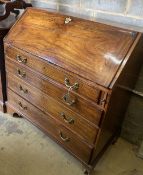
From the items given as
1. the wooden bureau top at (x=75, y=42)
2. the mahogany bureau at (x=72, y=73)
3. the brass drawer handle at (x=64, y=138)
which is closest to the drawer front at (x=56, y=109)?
the mahogany bureau at (x=72, y=73)

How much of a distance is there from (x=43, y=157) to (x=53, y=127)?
0.28 m

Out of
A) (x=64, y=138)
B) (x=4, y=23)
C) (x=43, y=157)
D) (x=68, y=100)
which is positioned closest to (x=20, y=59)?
(x=4, y=23)

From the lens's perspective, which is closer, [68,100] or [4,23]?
[68,100]

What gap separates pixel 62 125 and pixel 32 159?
412mm

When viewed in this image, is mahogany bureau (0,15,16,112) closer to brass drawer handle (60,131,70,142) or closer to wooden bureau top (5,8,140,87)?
wooden bureau top (5,8,140,87)

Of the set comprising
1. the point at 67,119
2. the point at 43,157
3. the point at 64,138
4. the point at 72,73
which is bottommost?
the point at 43,157

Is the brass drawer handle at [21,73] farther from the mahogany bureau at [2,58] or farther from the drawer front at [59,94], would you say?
the mahogany bureau at [2,58]

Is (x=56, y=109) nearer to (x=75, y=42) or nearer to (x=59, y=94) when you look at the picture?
(x=59, y=94)

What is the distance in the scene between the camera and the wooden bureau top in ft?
3.68

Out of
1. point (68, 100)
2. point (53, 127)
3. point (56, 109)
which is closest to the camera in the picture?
point (68, 100)

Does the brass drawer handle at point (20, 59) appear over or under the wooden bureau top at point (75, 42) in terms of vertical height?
under

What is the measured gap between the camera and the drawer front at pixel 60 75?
3.76 feet

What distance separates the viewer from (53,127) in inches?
62.5

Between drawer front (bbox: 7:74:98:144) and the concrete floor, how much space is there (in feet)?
1.20
